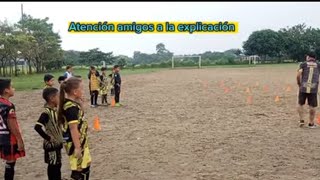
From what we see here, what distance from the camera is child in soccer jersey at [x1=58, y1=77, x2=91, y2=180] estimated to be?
4176mm

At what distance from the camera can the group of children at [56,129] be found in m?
4.23

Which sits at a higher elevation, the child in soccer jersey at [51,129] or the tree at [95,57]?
the tree at [95,57]

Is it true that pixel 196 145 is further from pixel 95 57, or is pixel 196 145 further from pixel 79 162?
pixel 95 57

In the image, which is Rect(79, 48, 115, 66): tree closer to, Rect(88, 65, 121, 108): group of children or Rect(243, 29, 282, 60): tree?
Rect(243, 29, 282, 60): tree

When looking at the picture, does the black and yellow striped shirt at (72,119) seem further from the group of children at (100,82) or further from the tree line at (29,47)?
the tree line at (29,47)

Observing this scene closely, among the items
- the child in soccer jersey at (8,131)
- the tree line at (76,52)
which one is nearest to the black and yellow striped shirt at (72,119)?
the child in soccer jersey at (8,131)

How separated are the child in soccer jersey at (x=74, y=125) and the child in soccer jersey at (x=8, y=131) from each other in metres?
0.95

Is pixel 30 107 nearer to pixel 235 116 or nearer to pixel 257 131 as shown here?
pixel 235 116

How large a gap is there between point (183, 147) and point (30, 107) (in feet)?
31.0

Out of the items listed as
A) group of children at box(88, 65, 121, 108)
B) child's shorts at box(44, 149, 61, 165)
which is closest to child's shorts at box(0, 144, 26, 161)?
child's shorts at box(44, 149, 61, 165)

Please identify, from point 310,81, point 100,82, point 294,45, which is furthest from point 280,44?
point 310,81

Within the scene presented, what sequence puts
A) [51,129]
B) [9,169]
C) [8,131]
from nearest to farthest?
[51,129] < [8,131] < [9,169]

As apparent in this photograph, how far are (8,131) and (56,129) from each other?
67 centimetres

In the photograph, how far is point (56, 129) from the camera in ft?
16.1
